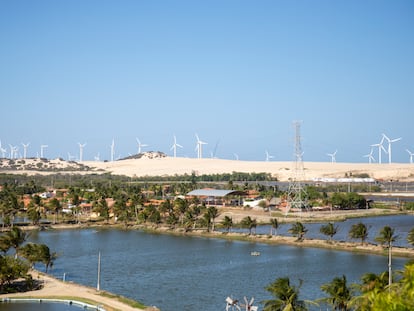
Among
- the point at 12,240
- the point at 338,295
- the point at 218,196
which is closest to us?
the point at 338,295

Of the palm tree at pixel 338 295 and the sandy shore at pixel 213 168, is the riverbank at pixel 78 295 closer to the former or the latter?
the palm tree at pixel 338 295

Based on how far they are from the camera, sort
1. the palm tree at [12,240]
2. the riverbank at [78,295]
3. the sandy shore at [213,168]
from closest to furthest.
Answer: the riverbank at [78,295]
the palm tree at [12,240]
the sandy shore at [213,168]

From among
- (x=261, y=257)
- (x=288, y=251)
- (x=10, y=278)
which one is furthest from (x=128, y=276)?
(x=288, y=251)

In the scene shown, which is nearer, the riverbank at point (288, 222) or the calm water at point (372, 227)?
the riverbank at point (288, 222)

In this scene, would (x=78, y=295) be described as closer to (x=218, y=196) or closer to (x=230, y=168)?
(x=218, y=196)

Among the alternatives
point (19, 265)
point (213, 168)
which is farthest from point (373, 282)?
point (213, 168)

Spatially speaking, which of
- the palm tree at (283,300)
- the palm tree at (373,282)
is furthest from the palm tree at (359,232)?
the palm tree at (283,300)
